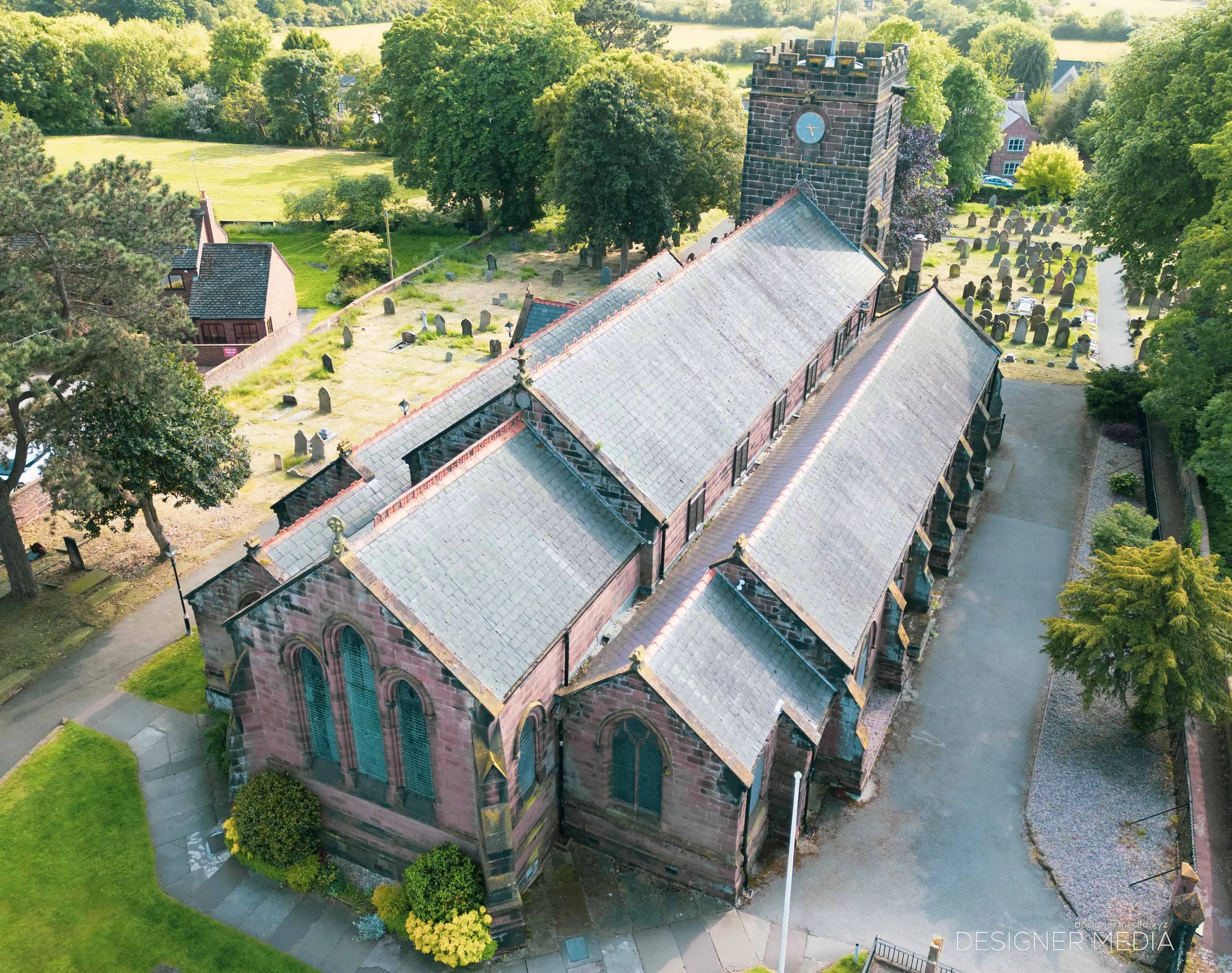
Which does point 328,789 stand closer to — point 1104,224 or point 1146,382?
point 1146,382

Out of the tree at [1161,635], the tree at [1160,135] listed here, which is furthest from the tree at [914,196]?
the tree at [1161,635]

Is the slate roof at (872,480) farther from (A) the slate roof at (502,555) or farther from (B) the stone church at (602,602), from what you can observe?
(A) the slate roof at (502,555)

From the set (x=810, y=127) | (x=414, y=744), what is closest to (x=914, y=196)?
(x=810, y=127)

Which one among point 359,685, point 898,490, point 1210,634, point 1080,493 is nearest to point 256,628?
point 359,685

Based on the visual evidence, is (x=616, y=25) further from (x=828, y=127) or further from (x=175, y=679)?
(x=175, y=679)

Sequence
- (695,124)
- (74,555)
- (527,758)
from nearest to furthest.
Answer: (527,758) → (74,555) → (695,124)

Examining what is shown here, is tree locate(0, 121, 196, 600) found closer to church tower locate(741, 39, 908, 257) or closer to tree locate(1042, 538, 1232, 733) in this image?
church tower locate(741, 39, 908, 257)
